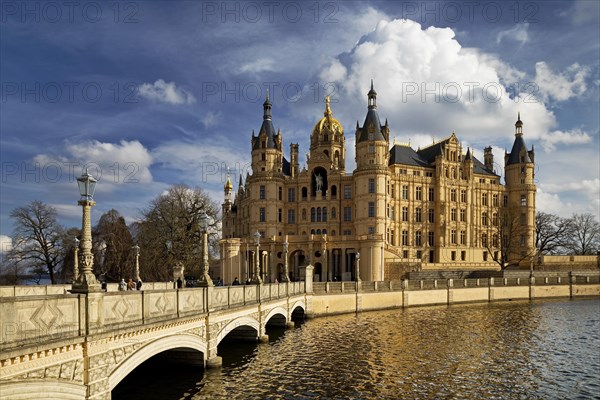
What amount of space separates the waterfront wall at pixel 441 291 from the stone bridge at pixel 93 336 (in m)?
24.7

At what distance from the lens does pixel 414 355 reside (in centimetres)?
2692

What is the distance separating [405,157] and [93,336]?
71.8m

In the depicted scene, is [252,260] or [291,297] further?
[252,260]

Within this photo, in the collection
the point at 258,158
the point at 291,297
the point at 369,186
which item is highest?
the point at 258,158

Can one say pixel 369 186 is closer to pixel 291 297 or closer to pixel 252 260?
pixel 252 260

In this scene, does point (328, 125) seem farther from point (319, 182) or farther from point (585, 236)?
point (585, 236)

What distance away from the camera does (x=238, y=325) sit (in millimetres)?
24109

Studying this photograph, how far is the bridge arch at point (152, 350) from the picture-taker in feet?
44.0

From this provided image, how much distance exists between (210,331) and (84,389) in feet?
29.3

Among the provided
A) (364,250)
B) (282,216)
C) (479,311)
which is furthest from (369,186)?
(479,311)

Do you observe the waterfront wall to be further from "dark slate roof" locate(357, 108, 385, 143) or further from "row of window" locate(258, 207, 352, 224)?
"dark slate roof" locate(357, 108, 385, 143)

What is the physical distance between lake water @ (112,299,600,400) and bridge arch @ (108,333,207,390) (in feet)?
5.82

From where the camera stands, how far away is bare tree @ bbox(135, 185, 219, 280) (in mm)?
51156

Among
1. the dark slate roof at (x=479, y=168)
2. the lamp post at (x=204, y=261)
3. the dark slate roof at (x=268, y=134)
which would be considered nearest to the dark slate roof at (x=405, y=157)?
the dark slate roof at (x=479, y=168)
